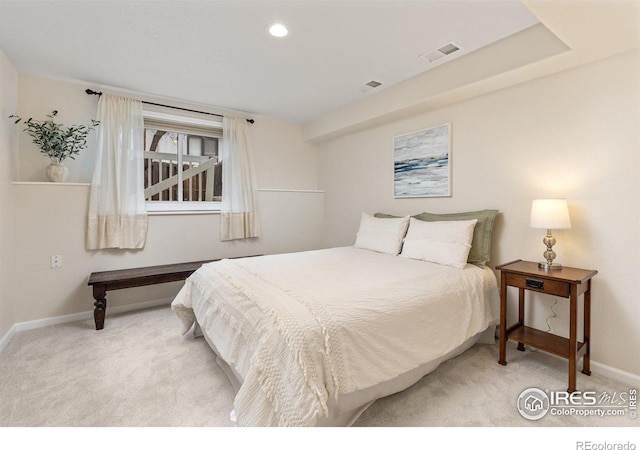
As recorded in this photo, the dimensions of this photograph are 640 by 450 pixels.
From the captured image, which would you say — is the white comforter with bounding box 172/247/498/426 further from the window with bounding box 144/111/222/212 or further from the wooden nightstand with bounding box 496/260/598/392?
the window with bounding box 144/111/222/212

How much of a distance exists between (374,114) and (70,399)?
3410 millimetres

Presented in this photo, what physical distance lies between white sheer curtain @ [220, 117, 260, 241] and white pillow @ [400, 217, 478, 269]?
209 centimetres

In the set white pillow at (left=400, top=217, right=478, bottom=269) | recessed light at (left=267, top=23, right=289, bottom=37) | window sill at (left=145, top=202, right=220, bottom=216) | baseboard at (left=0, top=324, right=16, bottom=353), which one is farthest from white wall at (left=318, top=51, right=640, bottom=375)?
baseboard at (left=0, top=324, right=16, bottom=353)

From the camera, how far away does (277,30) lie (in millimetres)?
2045

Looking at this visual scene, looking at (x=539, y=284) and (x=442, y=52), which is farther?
(x=442, y=52)

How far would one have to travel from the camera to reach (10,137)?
251 cm

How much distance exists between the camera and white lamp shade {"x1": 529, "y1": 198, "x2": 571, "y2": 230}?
1920mm

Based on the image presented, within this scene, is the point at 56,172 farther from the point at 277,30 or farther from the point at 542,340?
the point at 542,340

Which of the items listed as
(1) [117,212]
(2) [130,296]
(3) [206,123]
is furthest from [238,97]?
(2) [130,296]

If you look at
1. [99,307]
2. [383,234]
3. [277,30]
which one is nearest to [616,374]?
[383,234]

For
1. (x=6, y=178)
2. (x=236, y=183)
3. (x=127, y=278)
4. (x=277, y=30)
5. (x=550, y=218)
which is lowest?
(x=127, y=278)

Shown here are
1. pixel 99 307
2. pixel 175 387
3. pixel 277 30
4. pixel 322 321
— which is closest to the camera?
pixel 322 321

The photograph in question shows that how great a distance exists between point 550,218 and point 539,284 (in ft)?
1.47

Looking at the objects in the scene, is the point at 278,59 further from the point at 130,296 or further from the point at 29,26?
the point at 130,296
